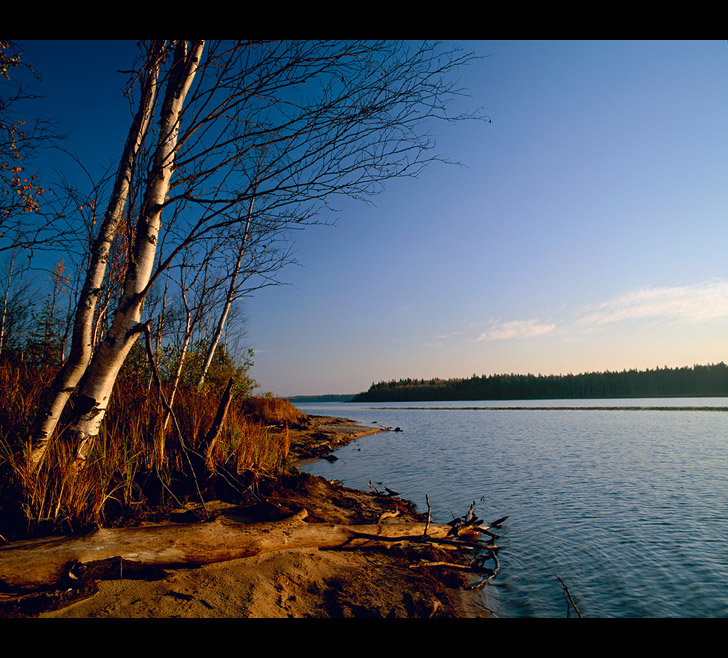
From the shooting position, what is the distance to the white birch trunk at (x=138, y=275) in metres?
3.59

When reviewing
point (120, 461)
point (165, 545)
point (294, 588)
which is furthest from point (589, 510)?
point (120, 461)

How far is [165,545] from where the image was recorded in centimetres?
328

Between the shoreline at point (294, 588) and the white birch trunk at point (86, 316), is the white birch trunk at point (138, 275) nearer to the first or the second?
the white birch trunk at point (86, 316)

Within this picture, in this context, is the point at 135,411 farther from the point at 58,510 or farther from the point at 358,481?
the point at 358,481

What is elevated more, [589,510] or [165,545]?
[165,545]

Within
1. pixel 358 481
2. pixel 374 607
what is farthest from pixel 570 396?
pixel 374 607

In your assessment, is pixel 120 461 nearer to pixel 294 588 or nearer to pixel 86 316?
pixel 86 316

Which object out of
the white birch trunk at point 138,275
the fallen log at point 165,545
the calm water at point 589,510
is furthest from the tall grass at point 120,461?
the calm water at point 589,510

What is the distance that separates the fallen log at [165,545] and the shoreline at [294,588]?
0.33 ft

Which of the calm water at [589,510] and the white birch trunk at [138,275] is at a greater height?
the white birch trunk at [138,275]

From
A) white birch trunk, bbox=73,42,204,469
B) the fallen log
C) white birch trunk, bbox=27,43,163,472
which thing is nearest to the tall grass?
white birch trunk, bbox=27,43,163,472

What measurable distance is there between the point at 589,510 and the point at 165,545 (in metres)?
7.02

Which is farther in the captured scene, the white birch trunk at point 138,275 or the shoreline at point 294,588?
the white birch trunk at point 138,275

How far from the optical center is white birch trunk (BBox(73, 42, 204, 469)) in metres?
3.59
